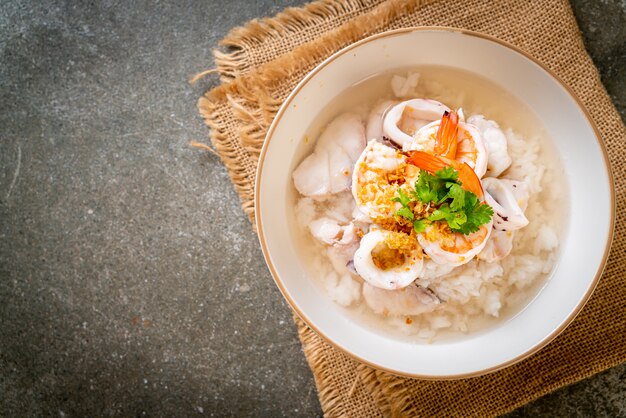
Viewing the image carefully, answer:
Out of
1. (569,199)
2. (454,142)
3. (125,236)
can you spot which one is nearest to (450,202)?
(454,142)

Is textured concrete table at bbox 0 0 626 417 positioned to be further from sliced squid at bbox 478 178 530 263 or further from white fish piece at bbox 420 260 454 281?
sliced squid at bbox 478 178 530 263

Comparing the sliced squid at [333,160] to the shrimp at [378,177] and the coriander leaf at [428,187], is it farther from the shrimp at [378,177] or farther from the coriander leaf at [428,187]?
the coriander leaf at [428,187]

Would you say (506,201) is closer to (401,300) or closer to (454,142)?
(454,142)

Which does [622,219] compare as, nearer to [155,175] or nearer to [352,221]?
[352,221]

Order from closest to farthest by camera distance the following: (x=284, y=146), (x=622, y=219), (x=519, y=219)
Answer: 1. (x=519, y=219)
2. (x=284, y=146)
3. (x=622, y=219)

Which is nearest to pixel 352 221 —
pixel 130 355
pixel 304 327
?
pixel 304 327

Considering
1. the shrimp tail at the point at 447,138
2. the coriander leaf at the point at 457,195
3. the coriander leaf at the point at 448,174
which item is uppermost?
the shrimp tail at the point at 447,138

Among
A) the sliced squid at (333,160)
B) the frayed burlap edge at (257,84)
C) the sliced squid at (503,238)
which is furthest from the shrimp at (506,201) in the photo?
the frayed burlap edge at (257,84)

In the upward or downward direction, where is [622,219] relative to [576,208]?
downward
